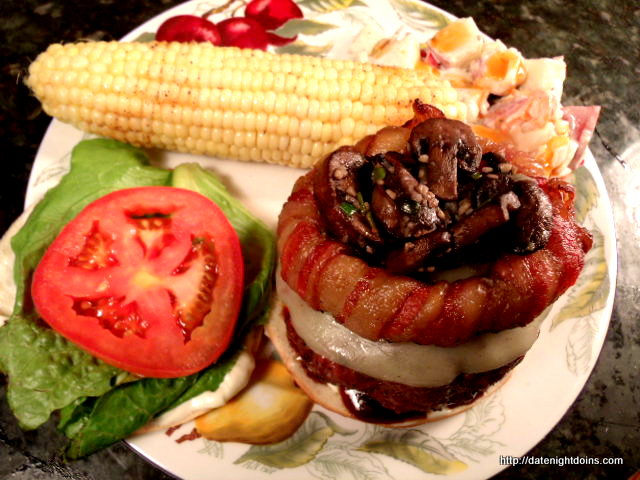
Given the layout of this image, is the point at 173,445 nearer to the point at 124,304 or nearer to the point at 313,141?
the point at 124,304

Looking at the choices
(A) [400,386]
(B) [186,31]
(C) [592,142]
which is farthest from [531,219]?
(B) [186,31]

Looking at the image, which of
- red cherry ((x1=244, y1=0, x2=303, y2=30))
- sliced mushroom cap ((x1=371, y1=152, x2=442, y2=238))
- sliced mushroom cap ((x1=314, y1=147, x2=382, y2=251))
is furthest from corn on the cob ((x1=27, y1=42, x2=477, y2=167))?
sliced mushroom cap ((x1=371, y1=152, x2=442, y2=238))

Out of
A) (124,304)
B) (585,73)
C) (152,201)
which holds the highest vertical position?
(585,73)

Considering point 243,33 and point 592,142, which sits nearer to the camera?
point 243,33

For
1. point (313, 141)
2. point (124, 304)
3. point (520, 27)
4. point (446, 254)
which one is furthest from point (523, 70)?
point (124, 304)

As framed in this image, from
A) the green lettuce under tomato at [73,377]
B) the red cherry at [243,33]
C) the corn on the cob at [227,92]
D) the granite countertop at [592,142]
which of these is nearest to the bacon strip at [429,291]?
the green lettuce under tomato at [73,377]

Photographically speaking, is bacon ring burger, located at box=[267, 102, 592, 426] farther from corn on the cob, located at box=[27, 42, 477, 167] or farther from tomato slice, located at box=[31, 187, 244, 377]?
corn on the cob, located at box=[27, 42, 477, 167]

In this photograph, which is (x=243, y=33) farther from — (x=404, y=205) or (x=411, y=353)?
(x=411, y=353)
